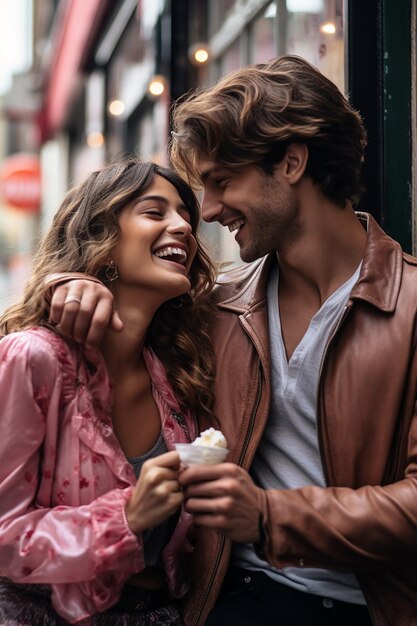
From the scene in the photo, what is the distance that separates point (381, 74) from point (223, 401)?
1.54 metres

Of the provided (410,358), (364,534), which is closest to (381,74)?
(410,358)

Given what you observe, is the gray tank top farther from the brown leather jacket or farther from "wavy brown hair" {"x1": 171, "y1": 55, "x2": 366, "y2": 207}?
"wavy brown hair" {"x1": 171, "y1": 55, "x2": 366, "y2": 207}

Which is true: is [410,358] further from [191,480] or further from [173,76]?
[173,76]

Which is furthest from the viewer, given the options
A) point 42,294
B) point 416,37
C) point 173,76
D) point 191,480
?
point 173,76

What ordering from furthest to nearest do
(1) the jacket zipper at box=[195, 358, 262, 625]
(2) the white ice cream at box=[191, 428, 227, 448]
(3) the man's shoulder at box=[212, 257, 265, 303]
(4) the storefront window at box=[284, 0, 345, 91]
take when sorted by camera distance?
(4) the storefront window at box=[284, 0, 345, 91] < (3) the man's shoulder at box=[212, 257, 265, 303] < (1) the jacket zipper at box=[195, 358, 262, 625] < (2) the white ice cream at box=[191, 428, 227, 448]

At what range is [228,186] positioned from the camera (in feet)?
10.7

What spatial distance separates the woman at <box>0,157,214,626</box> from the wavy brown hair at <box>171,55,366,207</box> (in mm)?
242

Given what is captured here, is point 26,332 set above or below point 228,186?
below

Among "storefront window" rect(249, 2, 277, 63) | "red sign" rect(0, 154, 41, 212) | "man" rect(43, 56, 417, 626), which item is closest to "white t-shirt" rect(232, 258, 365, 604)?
"man" rect(43, 56, 417, 626)

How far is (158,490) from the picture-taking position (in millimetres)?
2398

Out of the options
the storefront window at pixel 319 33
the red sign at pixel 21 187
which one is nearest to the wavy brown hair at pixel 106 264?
the storefront window at pixel 319 33

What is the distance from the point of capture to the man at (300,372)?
254cm

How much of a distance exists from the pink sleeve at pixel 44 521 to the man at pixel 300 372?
0.22 metres

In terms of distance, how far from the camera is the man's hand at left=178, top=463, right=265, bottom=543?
93.9 inches
